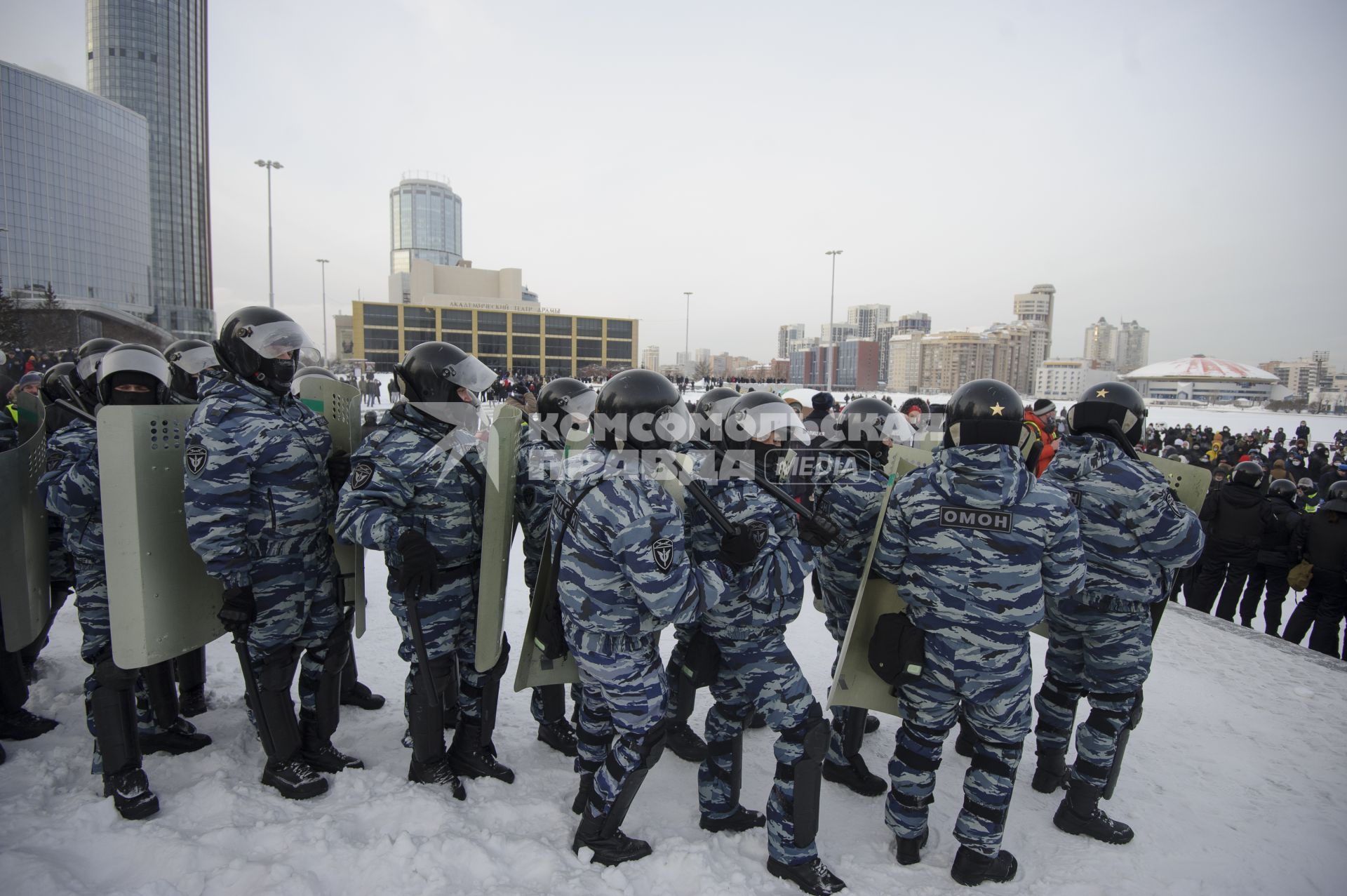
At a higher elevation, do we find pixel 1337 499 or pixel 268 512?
pixel 268 512

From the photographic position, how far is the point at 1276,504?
6.43 metres

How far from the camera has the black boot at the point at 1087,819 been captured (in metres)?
3.16

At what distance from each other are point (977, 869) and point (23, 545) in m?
5.18

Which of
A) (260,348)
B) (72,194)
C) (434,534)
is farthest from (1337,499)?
(72,194)

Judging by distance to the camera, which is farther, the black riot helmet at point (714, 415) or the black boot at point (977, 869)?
the black riot helmet at point (714, 415)

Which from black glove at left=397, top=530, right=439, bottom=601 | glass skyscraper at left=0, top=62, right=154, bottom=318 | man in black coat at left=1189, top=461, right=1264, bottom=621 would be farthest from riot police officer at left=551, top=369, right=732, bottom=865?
glass skyscraper at left=0, top=62, right=154, bottom=318

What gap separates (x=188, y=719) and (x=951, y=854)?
4.53 metres

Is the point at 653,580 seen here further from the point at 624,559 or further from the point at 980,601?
the point at 980,601

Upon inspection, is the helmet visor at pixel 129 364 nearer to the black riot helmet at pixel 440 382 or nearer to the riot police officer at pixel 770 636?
the black riot helmet at pixel 440 382

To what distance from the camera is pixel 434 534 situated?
10.6 ft

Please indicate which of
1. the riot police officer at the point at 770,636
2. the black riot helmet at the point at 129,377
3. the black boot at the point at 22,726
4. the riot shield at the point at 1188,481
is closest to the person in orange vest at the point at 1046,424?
the riot shield at the point at 1188,481

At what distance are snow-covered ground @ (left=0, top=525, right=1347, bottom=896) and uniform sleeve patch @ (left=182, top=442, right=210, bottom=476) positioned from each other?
162 cm

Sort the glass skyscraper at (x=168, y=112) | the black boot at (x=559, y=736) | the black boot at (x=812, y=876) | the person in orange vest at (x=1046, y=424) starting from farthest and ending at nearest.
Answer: the glass skyscraper at (x=168, y=112)
the person in orange vest at (x=1046, y=424)
the black boot at (x=559, y=736)
the black boot at (x=812, y=876)

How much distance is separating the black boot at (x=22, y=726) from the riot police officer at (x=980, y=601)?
484cm
